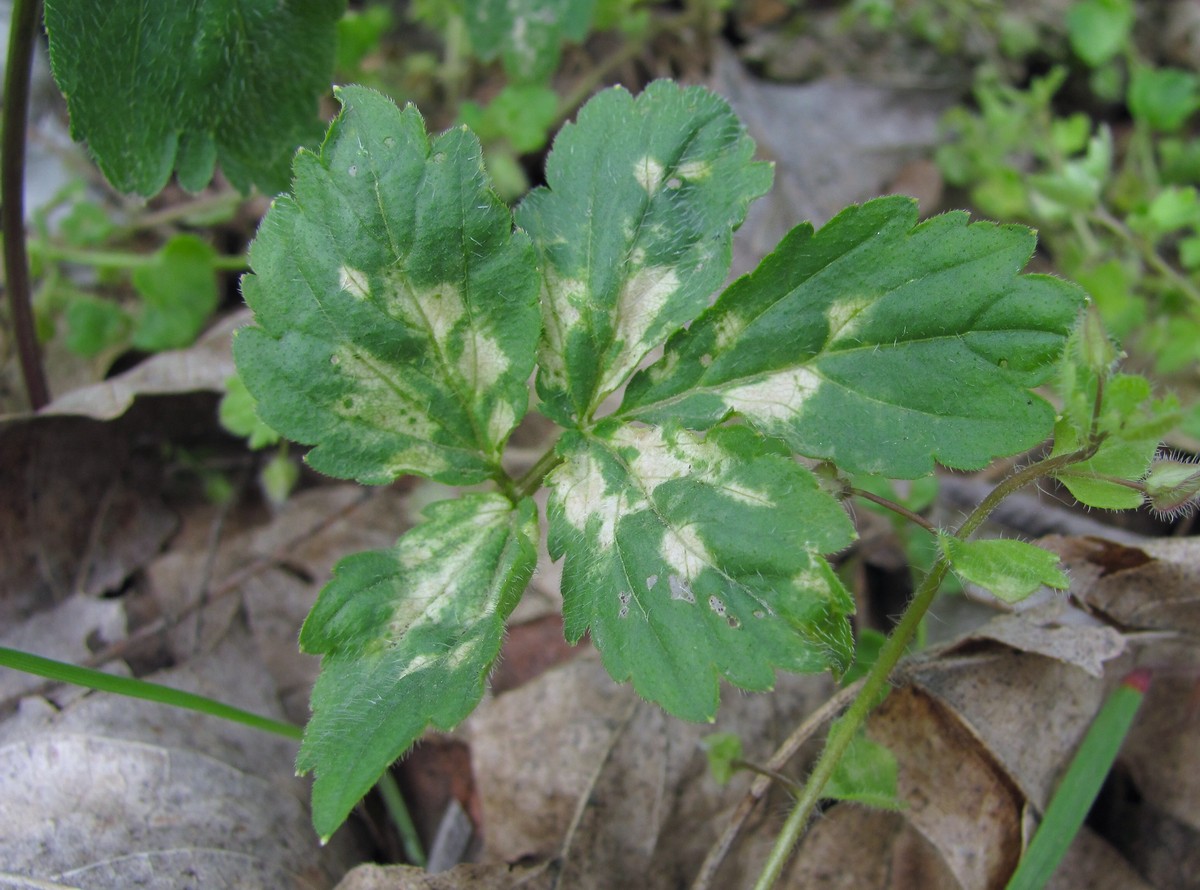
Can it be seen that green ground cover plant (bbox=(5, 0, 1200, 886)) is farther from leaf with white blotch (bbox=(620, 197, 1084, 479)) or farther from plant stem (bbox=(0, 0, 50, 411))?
plant stem (bbox=(0, 0, 50, 411))

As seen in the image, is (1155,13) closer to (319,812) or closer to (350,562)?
(350,562)

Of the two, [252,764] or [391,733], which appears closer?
[391,733]

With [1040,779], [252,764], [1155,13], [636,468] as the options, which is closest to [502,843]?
[252,764]

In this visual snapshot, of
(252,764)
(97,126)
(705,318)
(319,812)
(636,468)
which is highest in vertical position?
(97,126)

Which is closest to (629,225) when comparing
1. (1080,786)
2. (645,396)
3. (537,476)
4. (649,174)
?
(649,174)

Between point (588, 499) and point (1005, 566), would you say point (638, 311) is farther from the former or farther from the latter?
point (1005, 566)

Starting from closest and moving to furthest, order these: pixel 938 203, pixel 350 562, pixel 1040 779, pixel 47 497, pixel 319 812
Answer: pixel 319 812
pixel 350 562
pixel 1040 779
pixel 47 497
pixel 938 203

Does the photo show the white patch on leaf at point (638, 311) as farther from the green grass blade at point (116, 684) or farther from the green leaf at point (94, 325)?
the green leaf at point (94, 325)
